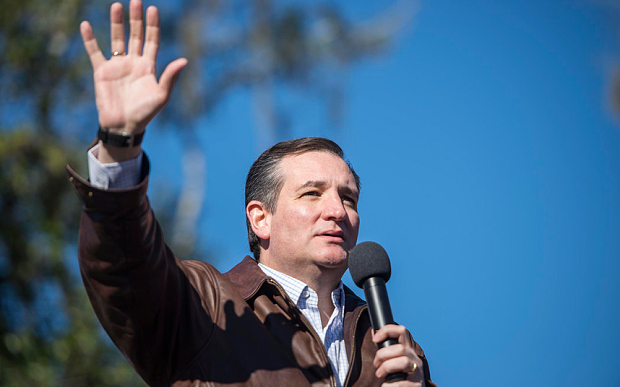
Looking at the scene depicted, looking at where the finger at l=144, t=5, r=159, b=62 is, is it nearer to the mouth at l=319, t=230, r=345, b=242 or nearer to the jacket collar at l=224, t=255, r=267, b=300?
the jacket collar at l=224, t=255, r=267, b=300

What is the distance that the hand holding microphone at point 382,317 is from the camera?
2.13m

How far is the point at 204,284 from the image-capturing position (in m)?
2.54

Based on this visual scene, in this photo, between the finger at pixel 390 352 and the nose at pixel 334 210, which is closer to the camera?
the finger at pixel 390 352

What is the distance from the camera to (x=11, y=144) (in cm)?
805

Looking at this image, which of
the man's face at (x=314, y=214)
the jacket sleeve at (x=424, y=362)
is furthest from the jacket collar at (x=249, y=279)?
the jacket sleeve at (x=424, y=362)

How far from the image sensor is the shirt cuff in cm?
205

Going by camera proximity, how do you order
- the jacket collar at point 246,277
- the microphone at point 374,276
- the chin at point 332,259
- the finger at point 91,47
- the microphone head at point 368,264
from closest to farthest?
the finger at point 91,47 → the microphone at point 374,276 → the microphone head at point 368,264 → the jacket collar at point 246,277 → the chin at point 332,259

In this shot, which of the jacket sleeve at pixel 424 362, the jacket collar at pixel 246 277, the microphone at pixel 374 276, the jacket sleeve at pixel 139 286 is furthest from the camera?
the jacket sleeve at pixel 424 362

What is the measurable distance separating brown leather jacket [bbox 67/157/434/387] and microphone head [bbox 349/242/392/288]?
317 millimetres

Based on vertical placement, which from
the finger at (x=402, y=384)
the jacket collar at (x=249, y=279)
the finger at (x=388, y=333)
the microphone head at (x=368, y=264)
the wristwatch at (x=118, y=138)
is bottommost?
the finger at (x=402, y=384)

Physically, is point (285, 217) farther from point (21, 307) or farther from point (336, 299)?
point (21, 307)

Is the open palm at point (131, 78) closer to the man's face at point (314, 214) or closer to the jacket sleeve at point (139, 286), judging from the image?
the jacket sleeve at point (139, 286)

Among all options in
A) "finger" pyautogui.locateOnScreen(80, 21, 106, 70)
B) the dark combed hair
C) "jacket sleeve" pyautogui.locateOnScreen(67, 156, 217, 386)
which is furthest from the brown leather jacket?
the dark combed hair

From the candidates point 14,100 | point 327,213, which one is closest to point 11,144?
point 14,100
